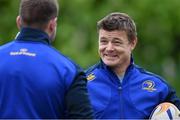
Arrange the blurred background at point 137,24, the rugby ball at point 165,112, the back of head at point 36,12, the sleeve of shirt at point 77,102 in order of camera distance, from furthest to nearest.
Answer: the blurred background at point 137,24 → the rugby ball at point 165,112 → the back of head at point 36,12 → the sleeve of shirt at point 77,102

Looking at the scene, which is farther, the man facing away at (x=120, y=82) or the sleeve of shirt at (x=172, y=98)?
the sleeve of shirt at (x=172, y=98)

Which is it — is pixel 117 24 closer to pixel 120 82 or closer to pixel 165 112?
pixel 120 82

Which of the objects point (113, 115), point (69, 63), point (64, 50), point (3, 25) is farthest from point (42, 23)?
point (3, 25)

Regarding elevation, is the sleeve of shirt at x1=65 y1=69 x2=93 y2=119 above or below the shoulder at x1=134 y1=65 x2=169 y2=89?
above

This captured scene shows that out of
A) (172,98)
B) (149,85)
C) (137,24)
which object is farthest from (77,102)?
(137,24)

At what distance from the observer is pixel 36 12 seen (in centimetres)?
720

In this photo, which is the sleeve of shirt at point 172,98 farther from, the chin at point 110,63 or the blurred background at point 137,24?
the blurred background at point 137,24

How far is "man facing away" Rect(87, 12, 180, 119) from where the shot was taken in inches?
331

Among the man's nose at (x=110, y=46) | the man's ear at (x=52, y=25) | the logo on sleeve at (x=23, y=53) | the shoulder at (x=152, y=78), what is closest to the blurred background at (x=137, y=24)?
the shoulder at (x=152, y=78)

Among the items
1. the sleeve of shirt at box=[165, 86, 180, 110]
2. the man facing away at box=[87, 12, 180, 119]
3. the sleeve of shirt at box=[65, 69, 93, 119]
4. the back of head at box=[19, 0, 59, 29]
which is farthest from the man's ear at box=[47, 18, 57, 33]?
the sleeve of shirt at box=[165, 86, 180, 110]

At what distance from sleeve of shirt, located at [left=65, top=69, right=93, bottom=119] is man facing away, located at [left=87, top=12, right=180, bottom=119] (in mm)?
1259

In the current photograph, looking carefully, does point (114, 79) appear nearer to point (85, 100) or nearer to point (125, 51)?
point (125, 51)

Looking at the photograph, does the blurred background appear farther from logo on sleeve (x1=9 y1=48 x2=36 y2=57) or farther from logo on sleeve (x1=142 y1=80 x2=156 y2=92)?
logo on sleeve (x1=9 y1=48 x2=36 y2=57)

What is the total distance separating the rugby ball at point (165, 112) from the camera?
8.39 m
